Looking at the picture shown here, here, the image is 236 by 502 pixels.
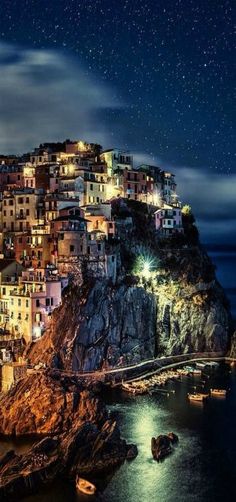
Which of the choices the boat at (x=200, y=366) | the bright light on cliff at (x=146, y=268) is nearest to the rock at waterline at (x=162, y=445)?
the boat at (x=200, y=366)

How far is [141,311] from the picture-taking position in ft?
212

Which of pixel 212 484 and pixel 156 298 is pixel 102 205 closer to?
pixel 156 298

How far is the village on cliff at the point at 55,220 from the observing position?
56438mm

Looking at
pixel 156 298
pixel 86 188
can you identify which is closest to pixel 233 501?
pixel 156 298

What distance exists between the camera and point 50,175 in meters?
70.8

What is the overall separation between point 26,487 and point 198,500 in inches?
379

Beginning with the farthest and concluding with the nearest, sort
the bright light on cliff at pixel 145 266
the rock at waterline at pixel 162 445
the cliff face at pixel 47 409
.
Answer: the bright light on cliff at pixel 145 266, the cliff face at pixel 47 409, the rock at waterline at pixel 162 445

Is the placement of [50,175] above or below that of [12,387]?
above

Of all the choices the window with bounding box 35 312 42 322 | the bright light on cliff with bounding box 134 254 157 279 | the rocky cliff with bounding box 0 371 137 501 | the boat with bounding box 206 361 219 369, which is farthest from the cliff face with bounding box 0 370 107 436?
the boat with bounding box 206 361 219 369

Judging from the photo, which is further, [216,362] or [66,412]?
[216,362]

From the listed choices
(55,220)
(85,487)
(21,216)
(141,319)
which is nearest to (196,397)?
(141,319)

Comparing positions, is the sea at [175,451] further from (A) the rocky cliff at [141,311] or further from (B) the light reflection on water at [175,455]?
(A) the rocky cliff at [141,311]

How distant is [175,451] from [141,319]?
21686 mm

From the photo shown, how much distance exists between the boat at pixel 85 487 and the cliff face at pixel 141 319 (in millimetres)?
15889
